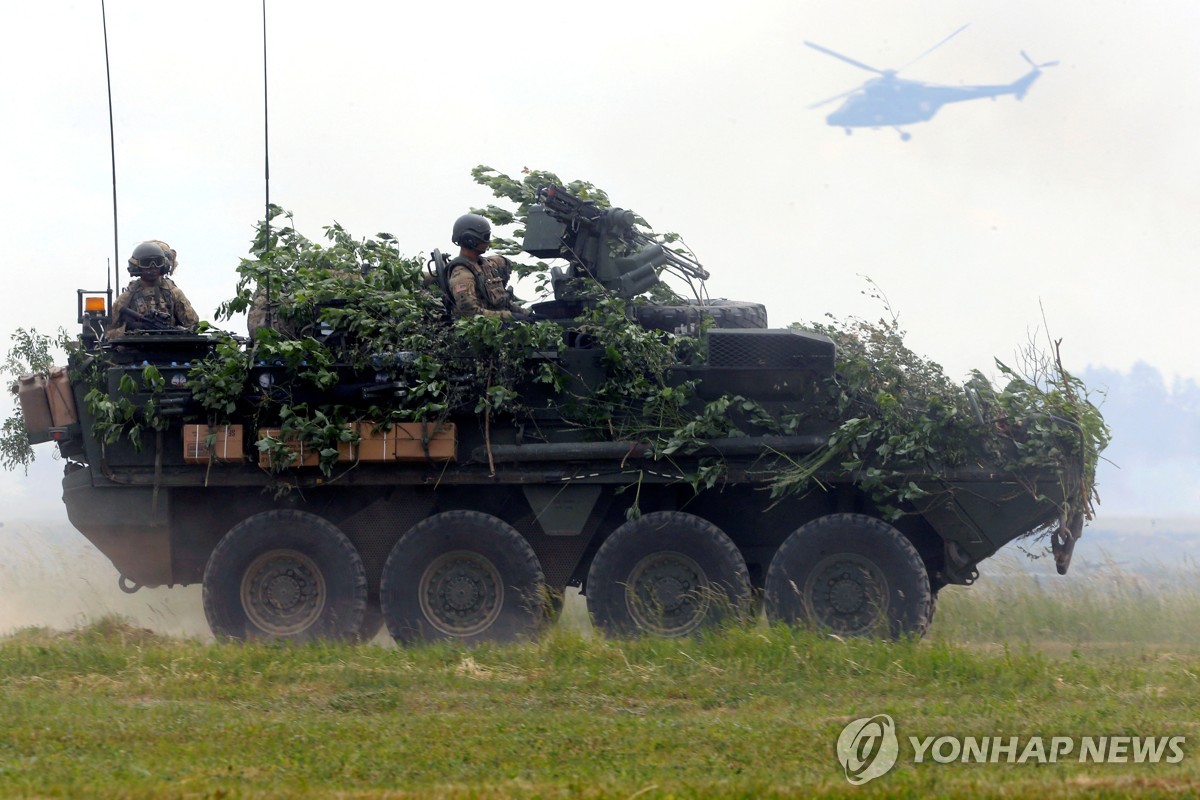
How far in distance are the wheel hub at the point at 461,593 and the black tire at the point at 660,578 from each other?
0.80m

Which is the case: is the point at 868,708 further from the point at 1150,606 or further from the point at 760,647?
the point at 1150,606

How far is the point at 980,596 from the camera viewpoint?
526 inches

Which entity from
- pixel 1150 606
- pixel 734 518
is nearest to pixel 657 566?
pixel 734 518

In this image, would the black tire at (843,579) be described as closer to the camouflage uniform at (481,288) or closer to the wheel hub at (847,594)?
the wheel hub at (847,594)

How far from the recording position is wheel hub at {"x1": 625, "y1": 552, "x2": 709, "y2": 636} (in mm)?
10461

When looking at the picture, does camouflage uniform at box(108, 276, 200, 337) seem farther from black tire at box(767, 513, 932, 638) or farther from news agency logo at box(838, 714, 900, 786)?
news agency logo at box(838, 714, 900, 786)

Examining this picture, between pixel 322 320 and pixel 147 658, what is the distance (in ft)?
9.55

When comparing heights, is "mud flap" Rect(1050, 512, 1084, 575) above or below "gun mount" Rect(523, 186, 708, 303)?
below

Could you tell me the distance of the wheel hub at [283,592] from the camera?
10.7 m

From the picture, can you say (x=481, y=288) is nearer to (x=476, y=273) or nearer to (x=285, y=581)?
(x=476, y=273)

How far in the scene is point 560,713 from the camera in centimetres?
786

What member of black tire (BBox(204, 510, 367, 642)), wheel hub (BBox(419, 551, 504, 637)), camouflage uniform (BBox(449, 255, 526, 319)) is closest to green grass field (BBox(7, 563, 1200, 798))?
black tire (BBox(204, 510, 367, 642))

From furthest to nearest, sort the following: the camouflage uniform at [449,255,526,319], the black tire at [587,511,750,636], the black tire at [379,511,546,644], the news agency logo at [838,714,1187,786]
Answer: the camouflage uniform at [449,255,526,319], the black tire at [379,511,546,644], the black tire at [587,511,750,636], the news agency logo at [838,714,1187,786]

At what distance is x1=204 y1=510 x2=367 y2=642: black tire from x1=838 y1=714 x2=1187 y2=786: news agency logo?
4723 mm
